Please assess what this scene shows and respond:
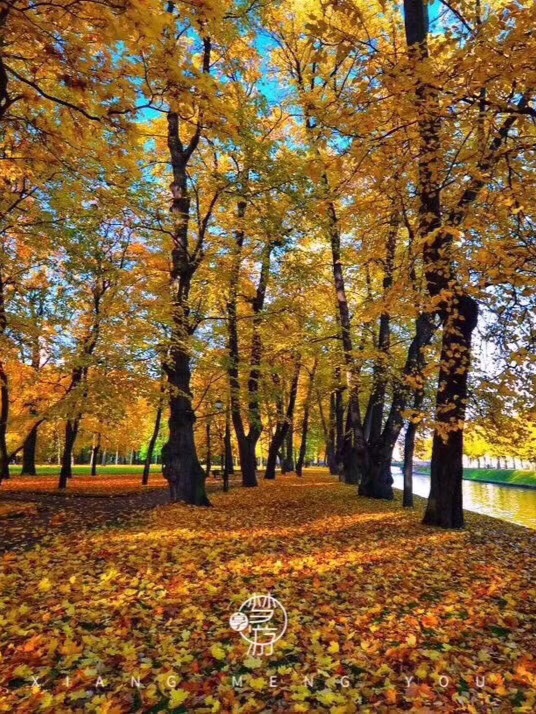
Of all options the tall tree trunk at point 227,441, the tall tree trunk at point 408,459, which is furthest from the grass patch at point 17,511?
the tall tree trunk at point 408,459

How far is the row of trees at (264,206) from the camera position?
4.08 metres

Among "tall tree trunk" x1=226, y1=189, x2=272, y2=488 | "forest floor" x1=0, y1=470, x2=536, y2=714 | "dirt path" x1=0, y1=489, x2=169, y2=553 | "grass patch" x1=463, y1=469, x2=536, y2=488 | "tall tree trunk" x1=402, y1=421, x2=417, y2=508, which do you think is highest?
"tall tree trunk" x1=226, y1=189, x2=272, y2=488

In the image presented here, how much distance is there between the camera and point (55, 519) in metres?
9.99

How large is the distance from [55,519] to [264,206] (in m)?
9.33

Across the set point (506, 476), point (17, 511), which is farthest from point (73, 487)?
point (506, 476)

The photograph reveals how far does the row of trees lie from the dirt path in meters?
1.88

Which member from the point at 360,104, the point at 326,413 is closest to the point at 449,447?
the point at 360,104

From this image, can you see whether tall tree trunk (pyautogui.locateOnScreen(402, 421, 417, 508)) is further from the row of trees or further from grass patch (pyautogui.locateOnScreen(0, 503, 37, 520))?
grass patch (pyautogui.locateOnScreen(0, 503, 37, 520))

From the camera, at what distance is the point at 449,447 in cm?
982

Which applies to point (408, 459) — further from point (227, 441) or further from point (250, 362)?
point (227, 441)

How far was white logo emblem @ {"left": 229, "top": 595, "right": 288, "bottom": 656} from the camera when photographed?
4.06m

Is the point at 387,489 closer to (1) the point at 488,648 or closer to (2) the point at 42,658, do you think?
(1) the point at 488,648

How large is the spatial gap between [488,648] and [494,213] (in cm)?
433

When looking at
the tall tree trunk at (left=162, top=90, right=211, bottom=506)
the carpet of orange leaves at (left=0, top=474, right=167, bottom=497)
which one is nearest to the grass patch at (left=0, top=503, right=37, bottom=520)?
the tall tree trunk at (left=162, top=90, right=211, bottom=506)
